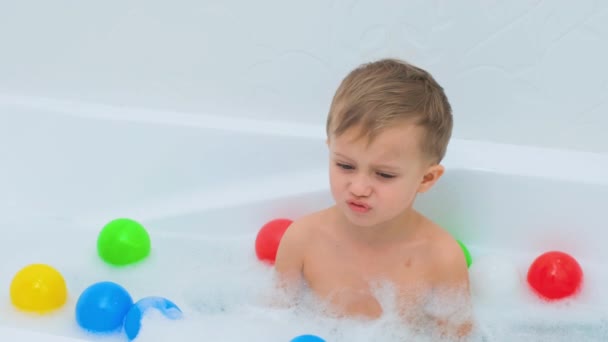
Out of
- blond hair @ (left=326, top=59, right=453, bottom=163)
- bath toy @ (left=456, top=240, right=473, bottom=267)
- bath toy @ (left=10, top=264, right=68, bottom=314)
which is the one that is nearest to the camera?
blond hair @ (left=326, top=59, right=453, bottom=163)

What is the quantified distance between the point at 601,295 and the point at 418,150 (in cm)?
57

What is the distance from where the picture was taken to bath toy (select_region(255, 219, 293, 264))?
60.6 inches

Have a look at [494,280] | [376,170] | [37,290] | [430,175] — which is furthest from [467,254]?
[37,290]

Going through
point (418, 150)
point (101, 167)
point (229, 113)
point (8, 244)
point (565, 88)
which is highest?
point (565, 88)

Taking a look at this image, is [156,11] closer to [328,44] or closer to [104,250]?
[328,44]

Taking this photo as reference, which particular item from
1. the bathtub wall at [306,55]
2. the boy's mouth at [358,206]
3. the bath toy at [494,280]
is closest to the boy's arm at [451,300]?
Answer: the bath toy at [494,280]

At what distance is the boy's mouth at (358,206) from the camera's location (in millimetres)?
1190

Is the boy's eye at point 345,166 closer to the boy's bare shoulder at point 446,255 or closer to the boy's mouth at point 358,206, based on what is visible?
the boy's mouth at point 358,206

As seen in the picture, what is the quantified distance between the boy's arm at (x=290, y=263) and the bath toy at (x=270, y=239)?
0.13 meters

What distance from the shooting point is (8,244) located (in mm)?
1639

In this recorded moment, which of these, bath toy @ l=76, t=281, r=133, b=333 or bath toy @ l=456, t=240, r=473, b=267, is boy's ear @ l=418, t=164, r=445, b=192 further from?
bath toy @ l=76, t=281, r=133, b=333

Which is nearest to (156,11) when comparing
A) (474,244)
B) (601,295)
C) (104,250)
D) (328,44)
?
(328,44)

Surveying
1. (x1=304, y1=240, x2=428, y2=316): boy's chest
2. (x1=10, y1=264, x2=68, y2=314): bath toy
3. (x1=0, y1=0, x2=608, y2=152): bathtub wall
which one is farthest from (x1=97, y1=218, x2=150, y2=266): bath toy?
(x1=304, y1=240, x2=428, y2=316): boy's chest

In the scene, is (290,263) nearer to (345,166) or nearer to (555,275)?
(345,166)
